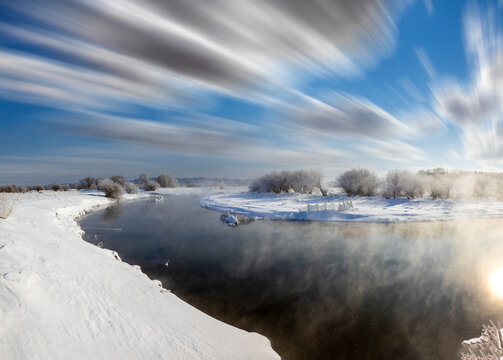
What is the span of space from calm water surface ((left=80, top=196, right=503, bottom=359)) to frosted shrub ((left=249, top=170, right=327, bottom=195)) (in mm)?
35756

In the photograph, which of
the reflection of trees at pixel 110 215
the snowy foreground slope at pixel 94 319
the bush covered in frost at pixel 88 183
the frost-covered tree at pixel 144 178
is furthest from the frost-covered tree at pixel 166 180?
the snowy foreground slope at pixel 94 319

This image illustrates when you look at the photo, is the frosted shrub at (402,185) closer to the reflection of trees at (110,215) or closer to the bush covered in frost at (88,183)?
the reflection of trees at (110,215)

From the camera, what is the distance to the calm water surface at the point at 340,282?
754 cm

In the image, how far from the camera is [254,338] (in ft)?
23.1

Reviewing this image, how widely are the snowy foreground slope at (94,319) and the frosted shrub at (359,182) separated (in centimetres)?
4396

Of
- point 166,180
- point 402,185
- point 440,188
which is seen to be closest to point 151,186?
point 166,180

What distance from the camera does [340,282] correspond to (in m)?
11.5

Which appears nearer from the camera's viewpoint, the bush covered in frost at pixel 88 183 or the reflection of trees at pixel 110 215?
the reflection of trees at pixel 110 215

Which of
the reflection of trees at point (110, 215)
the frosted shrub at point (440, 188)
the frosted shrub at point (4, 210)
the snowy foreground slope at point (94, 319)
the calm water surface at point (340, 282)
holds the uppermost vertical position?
the frosted shrub at point (440, 188)

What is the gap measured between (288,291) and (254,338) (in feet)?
12.9

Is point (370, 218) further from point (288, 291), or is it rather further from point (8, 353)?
point (8, 353)

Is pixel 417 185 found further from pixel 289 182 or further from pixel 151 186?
pixel 151 186

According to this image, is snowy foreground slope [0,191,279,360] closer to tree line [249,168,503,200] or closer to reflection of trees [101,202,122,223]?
reflection of trees [101,202,122,223]

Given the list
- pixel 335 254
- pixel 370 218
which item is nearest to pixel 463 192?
pixel 370 218
